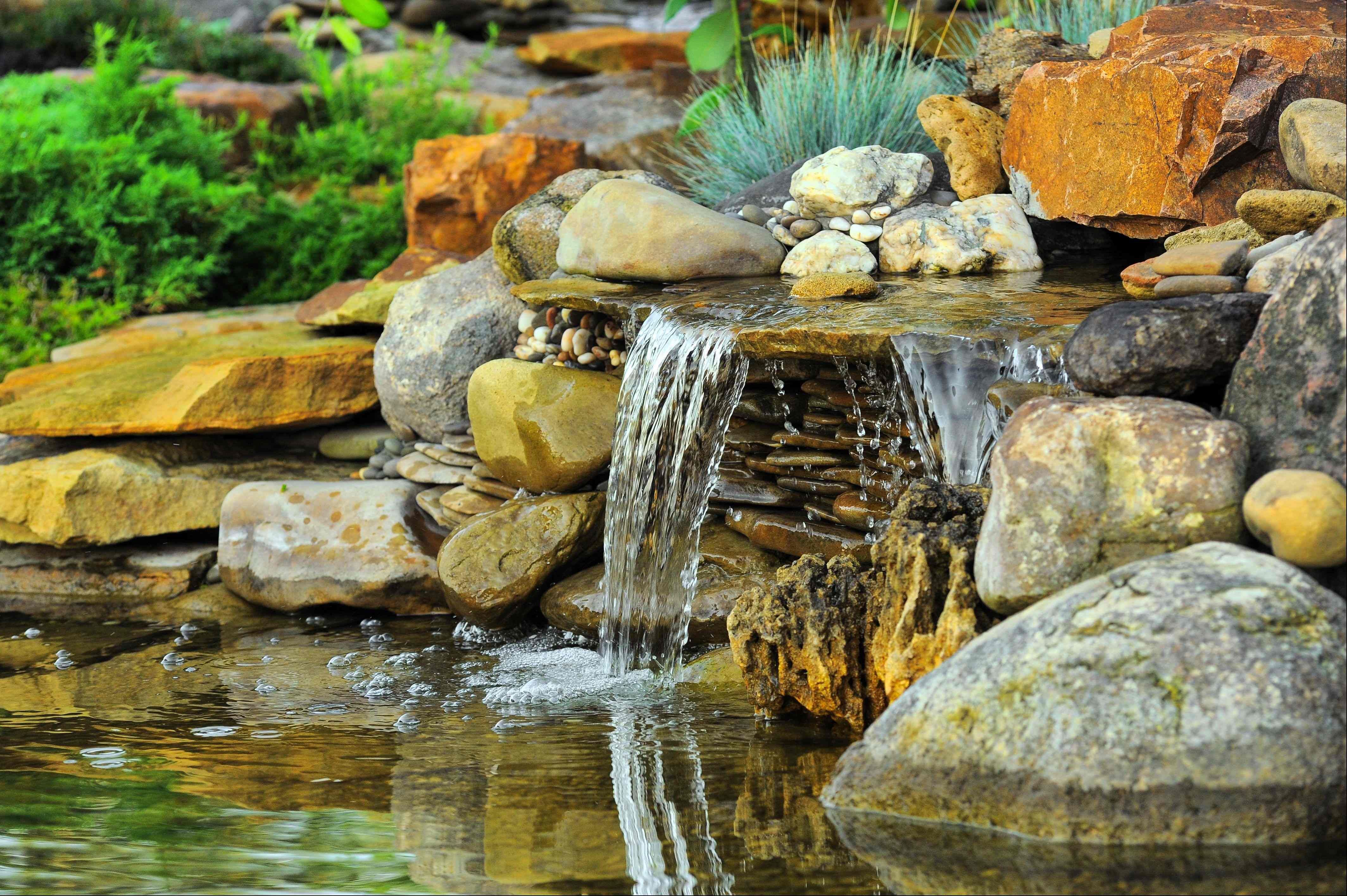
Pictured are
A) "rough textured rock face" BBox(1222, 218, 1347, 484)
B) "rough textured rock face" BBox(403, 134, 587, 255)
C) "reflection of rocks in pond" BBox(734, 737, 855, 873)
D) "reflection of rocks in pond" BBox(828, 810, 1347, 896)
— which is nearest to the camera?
"reflection of rocks in pond" BBox(828, 810, 1347, 896)

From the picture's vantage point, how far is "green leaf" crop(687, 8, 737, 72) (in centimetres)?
747

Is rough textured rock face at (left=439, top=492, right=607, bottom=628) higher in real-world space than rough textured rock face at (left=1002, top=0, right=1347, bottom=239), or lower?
lower

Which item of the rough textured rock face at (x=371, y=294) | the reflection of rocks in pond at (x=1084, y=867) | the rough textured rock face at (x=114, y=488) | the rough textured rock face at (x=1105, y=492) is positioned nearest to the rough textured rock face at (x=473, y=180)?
the rough textured rock face at (x=371, y=294)

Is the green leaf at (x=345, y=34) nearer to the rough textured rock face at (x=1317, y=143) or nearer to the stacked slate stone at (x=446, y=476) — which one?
the stacked slate stone at (x=446, y=476)

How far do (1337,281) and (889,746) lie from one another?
1462mm

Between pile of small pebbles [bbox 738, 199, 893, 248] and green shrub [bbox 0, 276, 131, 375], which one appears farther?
green shrub [bbox 0, 276, 131, 375]

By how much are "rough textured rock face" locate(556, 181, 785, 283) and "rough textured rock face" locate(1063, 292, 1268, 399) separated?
82.5 inches

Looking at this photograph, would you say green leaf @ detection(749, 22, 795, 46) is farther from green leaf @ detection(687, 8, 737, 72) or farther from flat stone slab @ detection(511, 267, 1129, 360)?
flat stone slab @ detection(511, 267, 1129, 360)

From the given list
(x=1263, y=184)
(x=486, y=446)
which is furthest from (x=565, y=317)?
(x=1263, y=184)

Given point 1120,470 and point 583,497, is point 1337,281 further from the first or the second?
point 583,497

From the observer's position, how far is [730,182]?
6586 millimetres

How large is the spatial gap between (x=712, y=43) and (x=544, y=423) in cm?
348

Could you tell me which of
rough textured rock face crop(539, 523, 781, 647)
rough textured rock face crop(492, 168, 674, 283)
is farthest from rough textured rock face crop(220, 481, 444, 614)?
rough textured rock face crop(492, 168, 674, 283)

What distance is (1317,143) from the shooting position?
12.7ft
